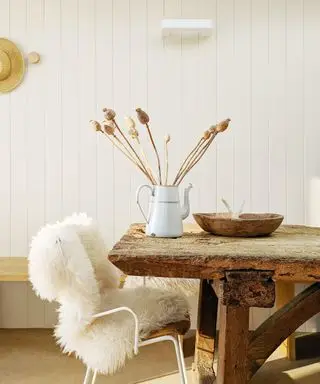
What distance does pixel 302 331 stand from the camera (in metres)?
3.84

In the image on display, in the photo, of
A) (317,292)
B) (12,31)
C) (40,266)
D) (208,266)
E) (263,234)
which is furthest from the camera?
(12,31)

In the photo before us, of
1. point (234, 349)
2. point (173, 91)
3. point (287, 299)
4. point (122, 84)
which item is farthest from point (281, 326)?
point (122, 84)

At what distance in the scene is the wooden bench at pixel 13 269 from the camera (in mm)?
3277

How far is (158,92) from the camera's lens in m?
3.83

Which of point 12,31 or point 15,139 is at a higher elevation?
point 12,31

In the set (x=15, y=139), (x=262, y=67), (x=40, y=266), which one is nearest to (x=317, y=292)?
(x=40, y=266)

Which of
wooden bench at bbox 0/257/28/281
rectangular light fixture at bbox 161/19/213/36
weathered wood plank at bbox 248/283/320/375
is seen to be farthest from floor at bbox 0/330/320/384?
rectangular light fixture at bbox 161/19/213/36

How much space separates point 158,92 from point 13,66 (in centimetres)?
98

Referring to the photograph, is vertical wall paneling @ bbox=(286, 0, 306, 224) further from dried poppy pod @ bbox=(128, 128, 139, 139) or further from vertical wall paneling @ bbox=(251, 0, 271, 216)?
dried poppy pod @ bbox=(128, 128, 139, 139)

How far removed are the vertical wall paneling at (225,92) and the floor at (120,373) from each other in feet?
3.60

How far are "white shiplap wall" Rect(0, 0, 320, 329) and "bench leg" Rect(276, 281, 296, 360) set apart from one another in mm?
628

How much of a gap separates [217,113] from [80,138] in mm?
933

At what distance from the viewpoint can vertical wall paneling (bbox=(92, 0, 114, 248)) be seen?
150 inches

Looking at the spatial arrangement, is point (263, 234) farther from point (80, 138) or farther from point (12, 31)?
point (12, 31)
